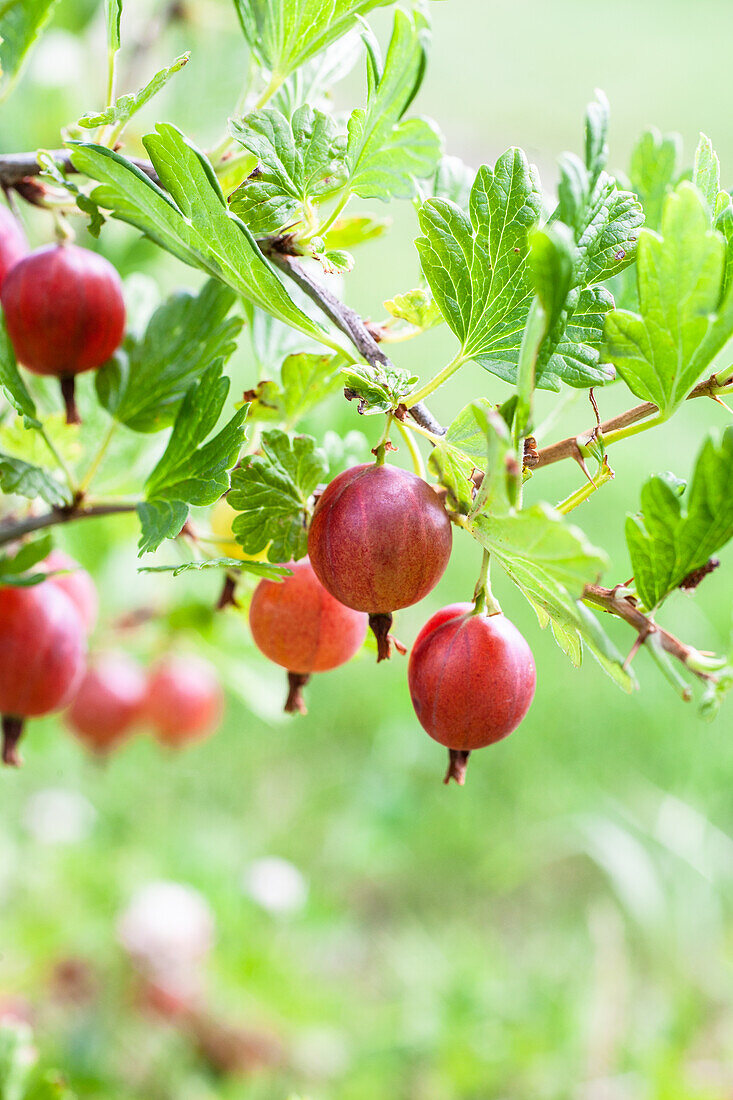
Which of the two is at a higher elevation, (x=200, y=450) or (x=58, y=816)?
(x=200, y=450)

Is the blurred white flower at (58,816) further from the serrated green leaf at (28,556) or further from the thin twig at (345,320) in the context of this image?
the thin twig at (345,320)

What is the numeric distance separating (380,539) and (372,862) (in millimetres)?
1287

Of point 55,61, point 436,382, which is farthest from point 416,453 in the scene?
point 55,61

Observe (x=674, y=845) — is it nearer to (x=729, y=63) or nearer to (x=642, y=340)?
(x=642, y=340)

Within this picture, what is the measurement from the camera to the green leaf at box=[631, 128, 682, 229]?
49 centimetres

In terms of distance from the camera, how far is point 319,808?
1665 millimetres

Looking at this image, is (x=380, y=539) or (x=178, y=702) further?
(x=178, y=702)

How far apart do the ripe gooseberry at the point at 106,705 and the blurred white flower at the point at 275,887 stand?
1.69 ft

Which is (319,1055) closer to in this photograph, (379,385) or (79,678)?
(79,678)

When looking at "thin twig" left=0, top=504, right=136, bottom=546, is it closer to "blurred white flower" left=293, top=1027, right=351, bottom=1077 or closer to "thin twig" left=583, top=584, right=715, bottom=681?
"thin twig" left=583, top=584, right=715, bottom=681

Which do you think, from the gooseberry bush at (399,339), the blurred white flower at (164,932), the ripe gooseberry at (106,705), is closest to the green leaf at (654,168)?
the gooseberry bush at (399,339)

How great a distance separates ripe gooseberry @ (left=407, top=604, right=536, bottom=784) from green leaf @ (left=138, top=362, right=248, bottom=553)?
0.33 feet

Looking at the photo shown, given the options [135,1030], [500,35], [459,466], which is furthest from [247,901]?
[500,35]

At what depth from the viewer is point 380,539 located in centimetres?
34
